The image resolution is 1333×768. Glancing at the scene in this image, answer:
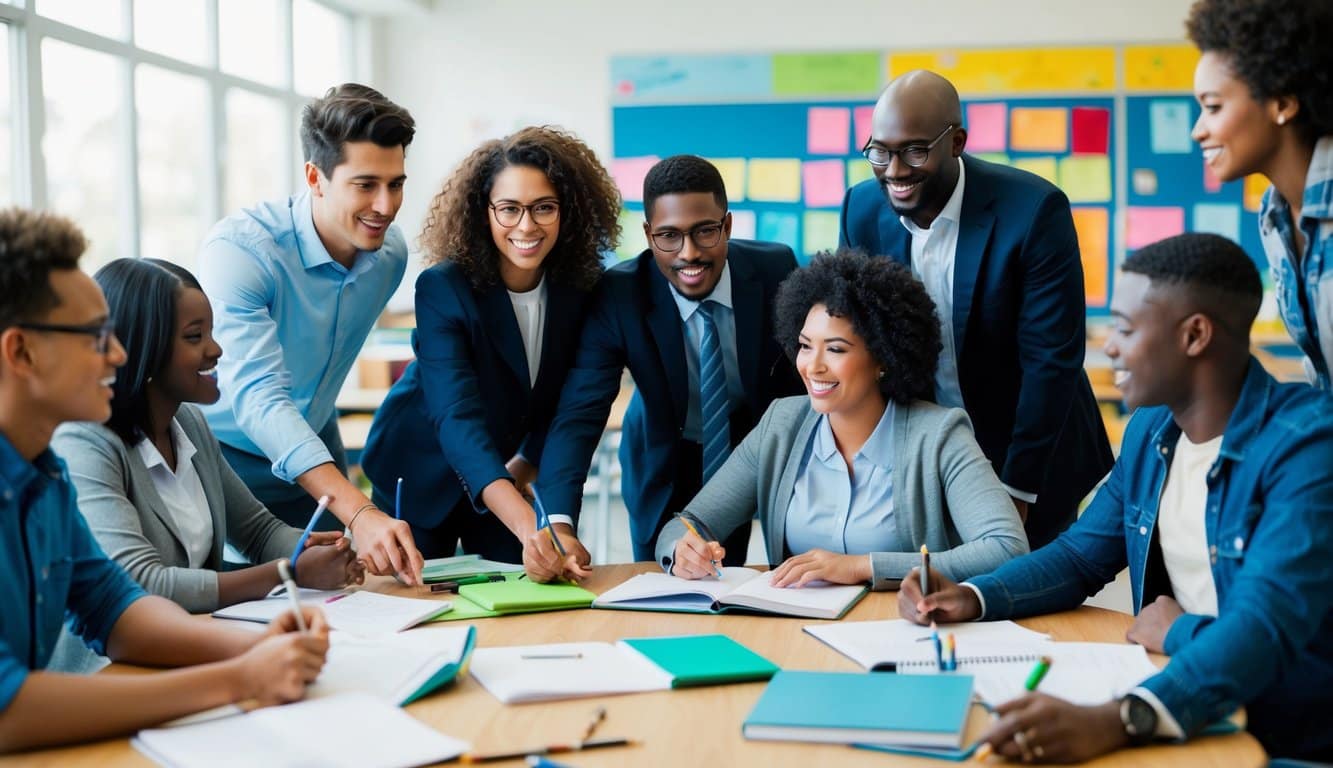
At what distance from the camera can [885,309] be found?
243 centimetres

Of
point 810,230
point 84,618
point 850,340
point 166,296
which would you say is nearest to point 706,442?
point 850,340

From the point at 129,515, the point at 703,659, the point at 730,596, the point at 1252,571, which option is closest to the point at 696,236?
the point at 730,596

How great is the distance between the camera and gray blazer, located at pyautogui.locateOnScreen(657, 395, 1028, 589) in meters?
2.16

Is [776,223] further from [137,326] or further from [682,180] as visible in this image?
[137,326]

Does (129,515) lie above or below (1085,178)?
below

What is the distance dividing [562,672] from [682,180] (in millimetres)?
1184

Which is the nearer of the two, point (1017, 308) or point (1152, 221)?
point (1017, 308)

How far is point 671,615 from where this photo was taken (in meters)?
→ 2.04

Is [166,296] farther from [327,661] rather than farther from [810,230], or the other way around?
[810,230]

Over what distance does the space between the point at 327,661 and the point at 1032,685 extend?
919mm

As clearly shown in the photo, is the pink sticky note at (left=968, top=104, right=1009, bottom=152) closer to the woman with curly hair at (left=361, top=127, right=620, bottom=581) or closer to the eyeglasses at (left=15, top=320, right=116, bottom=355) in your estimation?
the woman with curly hair at (left=361, top=127, right=620, bottom=581)

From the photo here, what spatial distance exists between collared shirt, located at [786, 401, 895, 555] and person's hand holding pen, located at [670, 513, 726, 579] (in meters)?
0.24

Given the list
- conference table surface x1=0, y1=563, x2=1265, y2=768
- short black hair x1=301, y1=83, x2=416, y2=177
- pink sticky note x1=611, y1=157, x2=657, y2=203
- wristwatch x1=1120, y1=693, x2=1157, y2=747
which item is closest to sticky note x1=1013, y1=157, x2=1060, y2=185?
pink sticky note x1=611, y1=157, x2=657, y2=203

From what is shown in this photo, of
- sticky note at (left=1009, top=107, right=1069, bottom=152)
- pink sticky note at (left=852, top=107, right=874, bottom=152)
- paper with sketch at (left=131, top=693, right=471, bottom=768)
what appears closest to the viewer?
paper with sketch at (left=131, top=693, right=471, bottom=768)
